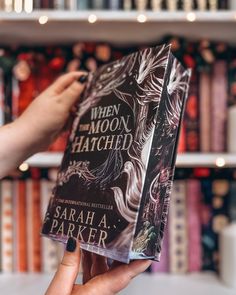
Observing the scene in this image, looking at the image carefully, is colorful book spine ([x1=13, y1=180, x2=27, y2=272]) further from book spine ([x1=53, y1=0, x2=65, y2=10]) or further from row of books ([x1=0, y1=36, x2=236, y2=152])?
book spine ([x1=53, y1=0, x2=65, y2=10])

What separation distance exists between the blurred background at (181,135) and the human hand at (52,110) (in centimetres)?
26

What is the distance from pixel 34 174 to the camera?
3.76ft

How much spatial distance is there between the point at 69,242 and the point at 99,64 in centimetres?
66

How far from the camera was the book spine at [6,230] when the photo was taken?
1.08 m

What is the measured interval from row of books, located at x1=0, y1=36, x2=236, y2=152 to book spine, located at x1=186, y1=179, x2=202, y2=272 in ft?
0.35

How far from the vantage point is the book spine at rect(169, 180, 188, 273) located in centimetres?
107

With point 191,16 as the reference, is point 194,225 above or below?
below

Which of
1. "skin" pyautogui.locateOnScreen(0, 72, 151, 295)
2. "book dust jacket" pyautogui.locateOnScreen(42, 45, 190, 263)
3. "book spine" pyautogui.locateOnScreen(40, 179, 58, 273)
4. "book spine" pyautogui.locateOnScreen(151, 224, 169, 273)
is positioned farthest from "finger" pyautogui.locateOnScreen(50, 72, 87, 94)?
"book spine" pyautogui.locateOnScreen(151, 224, 169, 273)

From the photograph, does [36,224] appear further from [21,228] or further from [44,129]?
[44,129]

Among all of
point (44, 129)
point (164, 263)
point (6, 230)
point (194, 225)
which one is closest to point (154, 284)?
point (164, 263)

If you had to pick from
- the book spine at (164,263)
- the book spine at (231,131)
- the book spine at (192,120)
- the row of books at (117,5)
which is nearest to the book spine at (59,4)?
the row of books at (117,5)

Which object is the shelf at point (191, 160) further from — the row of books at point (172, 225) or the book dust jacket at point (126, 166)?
the book dust jacket at point (126, 166)

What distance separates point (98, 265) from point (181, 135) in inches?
21.6

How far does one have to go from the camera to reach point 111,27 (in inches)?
39.9
